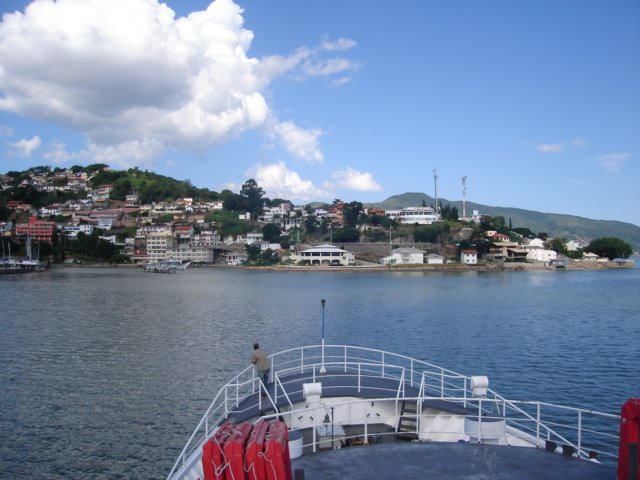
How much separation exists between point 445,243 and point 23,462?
423 ft

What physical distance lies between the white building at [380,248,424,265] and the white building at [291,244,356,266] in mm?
9591

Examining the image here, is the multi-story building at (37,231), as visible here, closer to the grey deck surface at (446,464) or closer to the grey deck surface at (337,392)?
the grey deck surface at (337,392)

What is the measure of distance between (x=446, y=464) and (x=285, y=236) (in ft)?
490

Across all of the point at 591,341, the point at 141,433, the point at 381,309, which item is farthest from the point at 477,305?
the point at 141,433

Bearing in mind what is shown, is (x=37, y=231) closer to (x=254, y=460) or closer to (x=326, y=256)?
(x=326, y=256)

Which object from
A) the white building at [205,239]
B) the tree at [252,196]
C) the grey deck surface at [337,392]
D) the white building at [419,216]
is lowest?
the grey deck surface at [337,392]

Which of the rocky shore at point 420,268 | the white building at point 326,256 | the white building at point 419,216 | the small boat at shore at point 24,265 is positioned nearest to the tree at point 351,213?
the white building at point 419,216

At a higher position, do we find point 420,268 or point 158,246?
point 158,246

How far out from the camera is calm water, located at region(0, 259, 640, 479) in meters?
16.0

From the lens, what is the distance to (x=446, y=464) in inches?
288

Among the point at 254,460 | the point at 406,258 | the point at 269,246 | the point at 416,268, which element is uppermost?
the point at 269,246

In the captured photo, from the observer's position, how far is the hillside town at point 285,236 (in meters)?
132

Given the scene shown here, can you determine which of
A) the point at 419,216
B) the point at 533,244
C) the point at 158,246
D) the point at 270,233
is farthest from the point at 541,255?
the point at 158,246

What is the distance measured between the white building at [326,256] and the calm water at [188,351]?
69.8 meters
